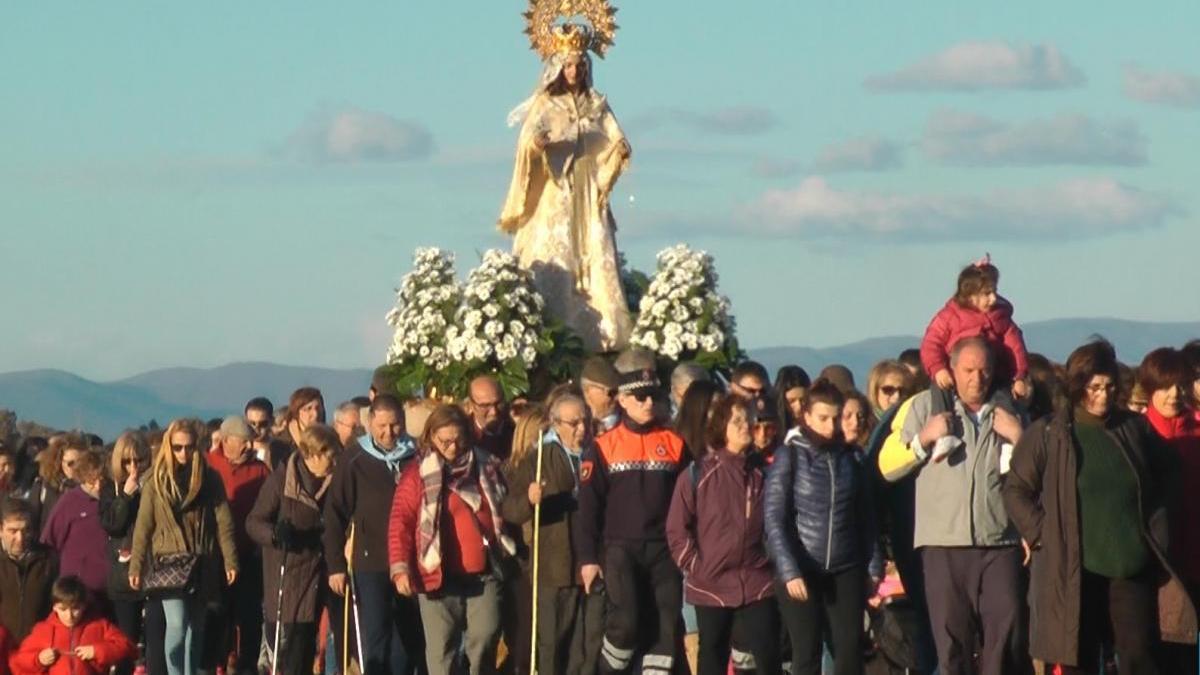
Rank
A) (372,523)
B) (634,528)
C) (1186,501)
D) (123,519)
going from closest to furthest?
(1186,501)
(634,528)
(372,523)
(123,519)

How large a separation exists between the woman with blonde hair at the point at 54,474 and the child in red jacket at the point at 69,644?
4.13 m

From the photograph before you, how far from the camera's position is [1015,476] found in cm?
1583

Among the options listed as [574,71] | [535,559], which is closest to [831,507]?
[535,559]

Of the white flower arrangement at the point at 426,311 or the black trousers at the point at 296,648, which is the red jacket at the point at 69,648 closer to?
the black trousers at the point at 296,648

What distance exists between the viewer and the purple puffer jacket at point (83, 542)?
20766 mm

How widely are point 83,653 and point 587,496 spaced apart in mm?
2959

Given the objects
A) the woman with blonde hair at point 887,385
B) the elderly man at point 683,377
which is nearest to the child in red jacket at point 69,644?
the elderly man at point 683,377

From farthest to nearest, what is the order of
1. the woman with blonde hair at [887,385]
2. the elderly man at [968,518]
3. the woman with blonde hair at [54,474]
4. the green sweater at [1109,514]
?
the woman with blonde hair at [54,474] < the woman with blonde hair at [887,385] < the elderly man at [968,518] < the green sweater at [1109,514]

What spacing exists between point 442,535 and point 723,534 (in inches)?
76.5

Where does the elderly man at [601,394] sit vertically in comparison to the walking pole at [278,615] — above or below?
above

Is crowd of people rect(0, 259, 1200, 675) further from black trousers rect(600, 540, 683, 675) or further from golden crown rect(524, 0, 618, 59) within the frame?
golden crown rect(524, 0, 618, 59)

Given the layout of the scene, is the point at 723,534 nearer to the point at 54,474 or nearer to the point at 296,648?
the point at 296,648

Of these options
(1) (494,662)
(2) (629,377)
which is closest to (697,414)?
(2) (629,377)

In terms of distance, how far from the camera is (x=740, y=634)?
17.1 metres
